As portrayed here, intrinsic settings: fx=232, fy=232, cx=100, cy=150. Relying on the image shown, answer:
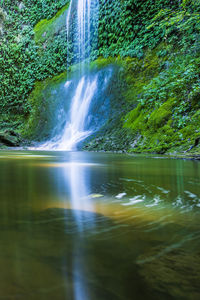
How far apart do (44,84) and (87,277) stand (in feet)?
59.8

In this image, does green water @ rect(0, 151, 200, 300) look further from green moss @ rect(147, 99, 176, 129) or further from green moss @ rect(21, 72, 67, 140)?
green moss @ rect(21, 72, 67, 140)

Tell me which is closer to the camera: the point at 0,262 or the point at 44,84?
the point at 0,262

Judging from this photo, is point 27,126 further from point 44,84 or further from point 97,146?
point 97,146

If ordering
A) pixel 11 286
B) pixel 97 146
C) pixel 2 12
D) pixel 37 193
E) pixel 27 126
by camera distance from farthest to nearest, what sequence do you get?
pixel 2 12, pixel 27 126, pixel 97 146, pixel 37 193, pixel 11 286

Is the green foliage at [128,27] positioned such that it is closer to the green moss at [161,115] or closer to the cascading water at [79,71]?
the cascading water at [79,71]

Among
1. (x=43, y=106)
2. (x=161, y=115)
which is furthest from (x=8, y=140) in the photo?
(x=161, y=115)

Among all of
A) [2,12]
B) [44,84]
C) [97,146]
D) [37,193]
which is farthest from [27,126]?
[37,193]

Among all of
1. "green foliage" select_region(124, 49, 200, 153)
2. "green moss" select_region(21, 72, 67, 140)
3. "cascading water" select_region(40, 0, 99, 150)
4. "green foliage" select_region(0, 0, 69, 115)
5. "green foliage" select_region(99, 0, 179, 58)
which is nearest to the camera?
"green foliage" select_region(124, 49, 200, 153)

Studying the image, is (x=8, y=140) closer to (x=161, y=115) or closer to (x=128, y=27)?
(x=128, y=27)

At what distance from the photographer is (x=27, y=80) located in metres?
18.4

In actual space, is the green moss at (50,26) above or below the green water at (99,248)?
above

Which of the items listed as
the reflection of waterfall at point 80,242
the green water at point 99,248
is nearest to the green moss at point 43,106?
the reflection of waterfall at point 80,242

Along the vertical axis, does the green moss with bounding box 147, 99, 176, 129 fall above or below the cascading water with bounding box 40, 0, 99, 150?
below

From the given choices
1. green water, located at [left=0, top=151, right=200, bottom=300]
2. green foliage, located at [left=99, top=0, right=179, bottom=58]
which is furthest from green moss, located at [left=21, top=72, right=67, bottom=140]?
green water, located at [left=0, top=151, right=200, bottom=300]
